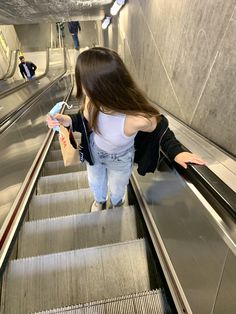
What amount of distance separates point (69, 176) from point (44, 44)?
50.9 ft

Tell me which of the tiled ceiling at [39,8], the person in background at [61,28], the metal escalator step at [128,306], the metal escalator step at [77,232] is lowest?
the metal escalator step at [77,232]

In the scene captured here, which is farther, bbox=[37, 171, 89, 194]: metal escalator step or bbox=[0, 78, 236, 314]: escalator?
bbox=[37, 171, 89, 194]: metal escalator step

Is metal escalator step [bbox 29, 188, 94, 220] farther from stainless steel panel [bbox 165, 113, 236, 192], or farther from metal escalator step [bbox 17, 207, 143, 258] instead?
stainless steel panel [bbox 165, 113, 236, 192]

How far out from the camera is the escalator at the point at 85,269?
1.61m

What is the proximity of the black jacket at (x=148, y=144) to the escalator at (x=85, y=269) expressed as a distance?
676 millimetres

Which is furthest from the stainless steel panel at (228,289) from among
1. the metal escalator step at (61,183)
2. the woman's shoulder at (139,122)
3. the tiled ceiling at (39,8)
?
the tiled ceiling at (39,8)


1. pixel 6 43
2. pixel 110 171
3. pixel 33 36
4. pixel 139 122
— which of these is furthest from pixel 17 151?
pixel 33 36

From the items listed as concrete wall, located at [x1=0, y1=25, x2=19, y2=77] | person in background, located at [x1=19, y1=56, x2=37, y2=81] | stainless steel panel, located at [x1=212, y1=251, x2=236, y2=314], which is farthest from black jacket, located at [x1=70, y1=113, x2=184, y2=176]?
concrete wall, located at [x1=0, y1=25, x2=19, y2=77]

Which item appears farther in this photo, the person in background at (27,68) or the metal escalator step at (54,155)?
the person in background at (27,68)

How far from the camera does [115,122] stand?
1.52 metres

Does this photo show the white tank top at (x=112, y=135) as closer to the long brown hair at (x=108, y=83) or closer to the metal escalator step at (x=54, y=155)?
the long brown hair at (x=108, y=83)

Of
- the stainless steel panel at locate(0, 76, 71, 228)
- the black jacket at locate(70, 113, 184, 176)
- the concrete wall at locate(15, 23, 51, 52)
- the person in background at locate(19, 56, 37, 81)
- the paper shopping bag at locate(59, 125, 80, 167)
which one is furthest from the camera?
the concrete wall at locate(15, 23, 51, 52)

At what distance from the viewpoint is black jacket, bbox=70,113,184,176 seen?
1533 mm

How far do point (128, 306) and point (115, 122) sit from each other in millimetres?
1128
